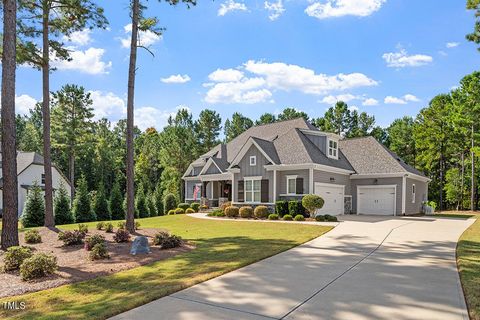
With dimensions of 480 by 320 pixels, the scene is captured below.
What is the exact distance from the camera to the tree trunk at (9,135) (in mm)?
9922

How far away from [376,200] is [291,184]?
704 centimetres

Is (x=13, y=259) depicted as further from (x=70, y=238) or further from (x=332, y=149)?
(x=332, y=149)

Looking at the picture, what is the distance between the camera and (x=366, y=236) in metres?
12.9

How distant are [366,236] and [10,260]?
438 inches

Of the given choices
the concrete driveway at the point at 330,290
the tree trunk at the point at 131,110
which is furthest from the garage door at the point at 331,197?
the concrete driveway at the point at 330,290

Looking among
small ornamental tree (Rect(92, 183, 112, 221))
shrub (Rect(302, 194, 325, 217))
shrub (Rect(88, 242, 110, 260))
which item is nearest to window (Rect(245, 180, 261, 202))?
shrub (Rect(302, 194, 325, 217))

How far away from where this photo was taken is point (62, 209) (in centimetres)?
2509

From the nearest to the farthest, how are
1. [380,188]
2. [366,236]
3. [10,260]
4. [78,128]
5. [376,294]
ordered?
[376,294], [10,260], [366,236], [380,188], [78,128]

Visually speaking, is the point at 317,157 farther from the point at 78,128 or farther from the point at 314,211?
the point at 78,128

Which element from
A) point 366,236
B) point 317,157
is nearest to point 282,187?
point 317,157

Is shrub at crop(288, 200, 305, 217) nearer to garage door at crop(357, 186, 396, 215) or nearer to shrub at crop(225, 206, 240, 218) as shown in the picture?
shrub at crop(225, 206, 240, 218)

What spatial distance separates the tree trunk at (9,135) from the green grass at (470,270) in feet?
36.2

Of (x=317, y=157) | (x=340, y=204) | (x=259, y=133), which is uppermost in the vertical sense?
(x=259, y=133)

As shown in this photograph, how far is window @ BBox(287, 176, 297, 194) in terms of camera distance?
2286 centimetres
